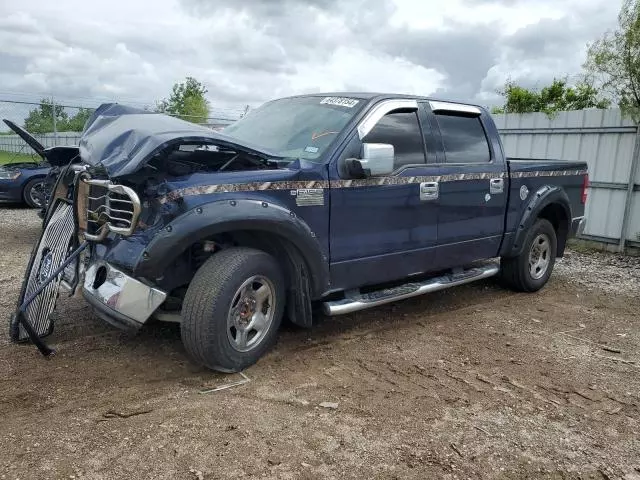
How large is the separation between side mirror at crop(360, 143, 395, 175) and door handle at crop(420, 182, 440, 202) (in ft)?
2.31

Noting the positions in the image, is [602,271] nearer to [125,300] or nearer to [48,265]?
[125,300]

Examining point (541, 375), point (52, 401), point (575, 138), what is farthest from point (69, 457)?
point (575, 138)

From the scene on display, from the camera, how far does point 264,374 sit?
385cm

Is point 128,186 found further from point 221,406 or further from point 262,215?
point 221,406

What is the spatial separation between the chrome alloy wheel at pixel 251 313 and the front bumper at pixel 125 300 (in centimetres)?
49

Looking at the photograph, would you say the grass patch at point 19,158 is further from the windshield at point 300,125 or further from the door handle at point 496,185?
the door handle at point 496,185

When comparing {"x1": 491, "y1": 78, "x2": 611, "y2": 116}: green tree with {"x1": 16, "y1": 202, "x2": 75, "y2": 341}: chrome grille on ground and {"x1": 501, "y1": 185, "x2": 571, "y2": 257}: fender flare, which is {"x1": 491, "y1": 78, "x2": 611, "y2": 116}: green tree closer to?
{"x1": 501, "y1": 185, "x2": 571, "y2": 257}: fender flare

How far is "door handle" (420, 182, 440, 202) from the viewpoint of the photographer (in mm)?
4755

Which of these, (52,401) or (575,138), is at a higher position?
(575,138)

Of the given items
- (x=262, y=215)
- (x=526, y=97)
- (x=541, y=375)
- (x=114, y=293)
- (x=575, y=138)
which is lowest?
(x=541, y=375)

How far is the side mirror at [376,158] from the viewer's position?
13.2 ft

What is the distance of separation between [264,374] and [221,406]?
543 mm

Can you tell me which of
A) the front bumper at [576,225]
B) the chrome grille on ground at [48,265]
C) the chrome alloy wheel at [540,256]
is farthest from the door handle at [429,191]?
the chrome grille on ground at [48,265]

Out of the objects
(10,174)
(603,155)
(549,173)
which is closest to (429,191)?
A: (549,173)
